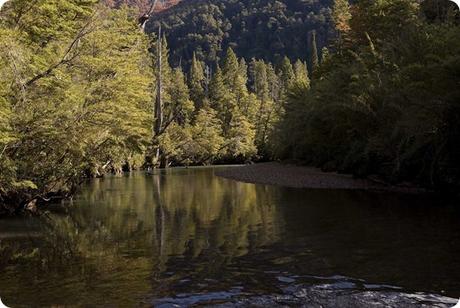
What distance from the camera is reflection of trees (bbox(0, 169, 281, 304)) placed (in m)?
7.33

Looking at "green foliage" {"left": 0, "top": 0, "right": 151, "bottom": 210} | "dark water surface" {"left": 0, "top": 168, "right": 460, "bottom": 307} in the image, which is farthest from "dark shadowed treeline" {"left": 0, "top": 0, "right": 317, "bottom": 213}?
"dark water surface" {"left": 0, "top": 168, "right": 460, "bottom": 307}

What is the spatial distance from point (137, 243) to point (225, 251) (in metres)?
2.08

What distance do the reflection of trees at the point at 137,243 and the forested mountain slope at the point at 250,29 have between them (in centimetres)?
10438

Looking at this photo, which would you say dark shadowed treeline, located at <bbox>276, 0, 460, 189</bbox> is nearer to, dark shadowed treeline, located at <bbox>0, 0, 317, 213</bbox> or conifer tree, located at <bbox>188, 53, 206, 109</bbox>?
dark shadowed treeline, located at <bbox>0, 0, 317, 213</bbox>

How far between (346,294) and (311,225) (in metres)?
Answer: 5.38

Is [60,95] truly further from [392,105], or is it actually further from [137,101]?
[392,105]

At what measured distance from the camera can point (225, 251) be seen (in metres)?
9.29

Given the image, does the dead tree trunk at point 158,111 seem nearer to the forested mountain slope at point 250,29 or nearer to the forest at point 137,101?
the forest at point 137,101

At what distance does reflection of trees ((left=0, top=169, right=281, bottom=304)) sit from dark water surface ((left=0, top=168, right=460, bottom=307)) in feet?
0.08

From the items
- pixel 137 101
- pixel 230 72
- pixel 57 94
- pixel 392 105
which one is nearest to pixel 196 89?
pixel 230 72

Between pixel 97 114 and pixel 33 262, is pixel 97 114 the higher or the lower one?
the higher one

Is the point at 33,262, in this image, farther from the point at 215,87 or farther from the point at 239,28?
the point at 239,28

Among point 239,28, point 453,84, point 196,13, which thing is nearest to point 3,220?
point 453,84

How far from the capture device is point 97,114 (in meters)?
16.6
